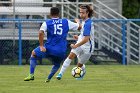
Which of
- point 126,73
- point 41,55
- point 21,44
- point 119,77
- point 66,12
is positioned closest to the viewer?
point 41,55

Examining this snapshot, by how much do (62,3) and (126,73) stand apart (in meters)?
7.13

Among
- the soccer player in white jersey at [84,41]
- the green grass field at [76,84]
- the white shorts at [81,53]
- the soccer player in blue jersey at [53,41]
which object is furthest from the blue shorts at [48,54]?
the white shorts at [81,53]

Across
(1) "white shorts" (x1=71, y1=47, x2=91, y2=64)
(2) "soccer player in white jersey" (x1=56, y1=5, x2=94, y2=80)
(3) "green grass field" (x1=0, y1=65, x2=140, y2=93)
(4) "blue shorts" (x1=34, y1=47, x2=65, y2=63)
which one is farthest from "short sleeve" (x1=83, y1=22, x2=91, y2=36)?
(3) "green grass field" (x1=0, y1=65, x2=140, y2=93)

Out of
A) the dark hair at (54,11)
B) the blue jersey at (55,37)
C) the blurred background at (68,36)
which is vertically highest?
the dark hair at (54,11)

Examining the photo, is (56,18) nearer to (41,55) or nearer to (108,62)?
(41,55)

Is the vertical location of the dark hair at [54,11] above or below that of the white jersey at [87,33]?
above

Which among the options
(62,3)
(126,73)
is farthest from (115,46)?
(126,73)

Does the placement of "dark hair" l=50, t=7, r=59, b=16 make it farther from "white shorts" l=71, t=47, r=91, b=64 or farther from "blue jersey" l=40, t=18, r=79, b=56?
"white shorts" l=71, t=47, r=91, b=64

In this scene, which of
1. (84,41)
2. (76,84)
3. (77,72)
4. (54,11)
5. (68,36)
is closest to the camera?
(76,84)

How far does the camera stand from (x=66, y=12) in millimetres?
27125

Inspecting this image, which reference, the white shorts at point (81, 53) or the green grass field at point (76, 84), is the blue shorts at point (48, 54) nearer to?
the green grass field at point (76, 84)

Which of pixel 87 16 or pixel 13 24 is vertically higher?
pixel 87 16

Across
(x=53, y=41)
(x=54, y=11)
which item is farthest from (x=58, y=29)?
(x=54, y=11)

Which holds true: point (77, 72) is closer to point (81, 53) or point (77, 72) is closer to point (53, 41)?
point (81, 53)
